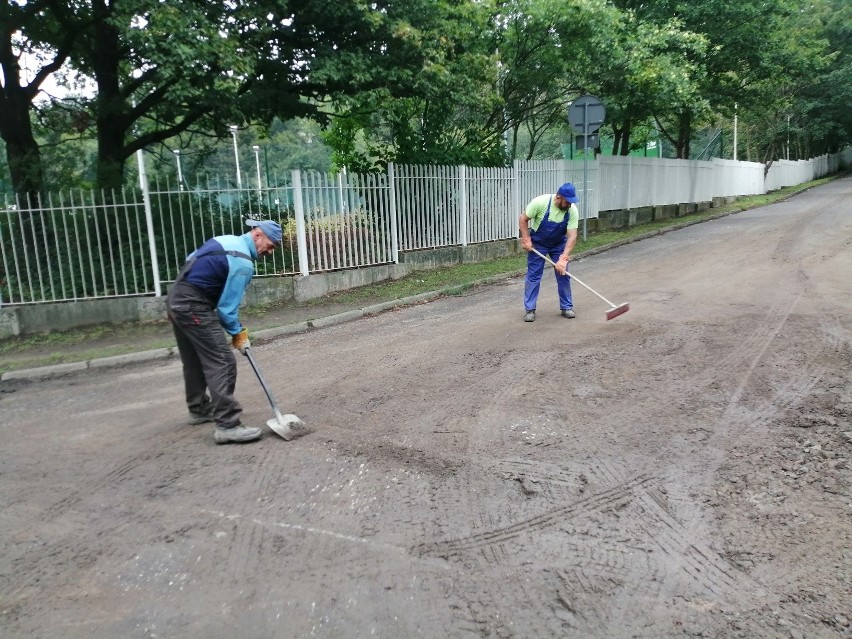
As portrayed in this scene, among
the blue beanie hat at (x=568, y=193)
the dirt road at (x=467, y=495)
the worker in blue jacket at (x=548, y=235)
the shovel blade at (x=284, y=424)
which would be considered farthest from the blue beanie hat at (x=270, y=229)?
the blue beanie hat at (x=568, y=193)

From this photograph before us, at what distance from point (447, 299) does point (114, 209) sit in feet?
17.6

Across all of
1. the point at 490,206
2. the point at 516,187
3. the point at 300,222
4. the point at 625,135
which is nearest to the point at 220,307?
the point at 300,222

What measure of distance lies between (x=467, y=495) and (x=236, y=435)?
1.95 metres

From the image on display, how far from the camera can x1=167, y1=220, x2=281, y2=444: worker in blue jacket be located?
15.7 ft

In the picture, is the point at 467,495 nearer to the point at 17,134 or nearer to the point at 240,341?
the point at 240,341

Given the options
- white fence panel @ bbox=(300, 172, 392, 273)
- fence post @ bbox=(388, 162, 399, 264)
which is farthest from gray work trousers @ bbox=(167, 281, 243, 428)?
fence post @ bbox=(388, 162, 399, 264)

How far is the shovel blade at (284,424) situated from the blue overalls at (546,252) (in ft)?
13.2

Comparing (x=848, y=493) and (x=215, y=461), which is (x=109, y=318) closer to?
(x=215, y=461)

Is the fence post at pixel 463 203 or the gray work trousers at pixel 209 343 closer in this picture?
the gray work trousers at pixel 209 343

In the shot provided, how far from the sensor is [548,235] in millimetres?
8000

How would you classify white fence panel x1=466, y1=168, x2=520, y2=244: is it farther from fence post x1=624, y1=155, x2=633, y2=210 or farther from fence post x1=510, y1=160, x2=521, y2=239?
fence post x1=624, y1=155, x2=633, y2=210

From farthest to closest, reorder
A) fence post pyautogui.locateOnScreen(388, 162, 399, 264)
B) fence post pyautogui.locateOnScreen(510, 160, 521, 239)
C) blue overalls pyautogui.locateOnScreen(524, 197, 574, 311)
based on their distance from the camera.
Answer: fence post pyautogui.locateOnScreen(510, 160, 521, 239) → fence post pyautogui.locateOnScreen(388, 162, 399, 264) → blue overalls pyautogui.locateOnScreen(524, 197, 574, 311)

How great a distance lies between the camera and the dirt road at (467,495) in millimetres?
2807

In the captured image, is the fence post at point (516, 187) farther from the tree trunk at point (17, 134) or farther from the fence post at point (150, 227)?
the tree trunk at point (17, 134)
